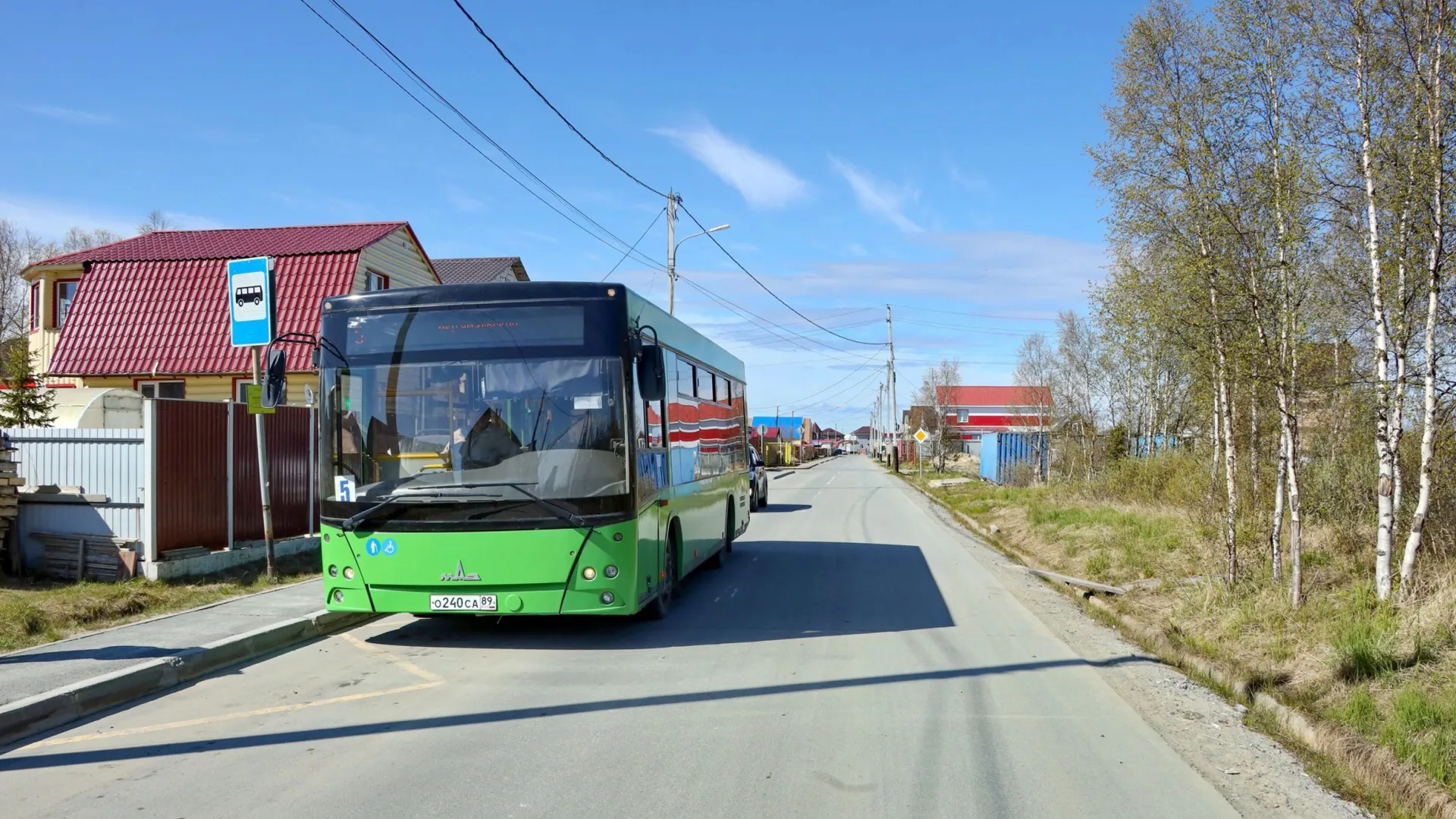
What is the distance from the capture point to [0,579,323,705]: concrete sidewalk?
695 cm

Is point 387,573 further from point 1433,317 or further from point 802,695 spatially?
point 1433,317

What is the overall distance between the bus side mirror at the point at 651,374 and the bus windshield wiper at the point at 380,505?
1.68m

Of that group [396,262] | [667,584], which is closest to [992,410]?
[396,262]

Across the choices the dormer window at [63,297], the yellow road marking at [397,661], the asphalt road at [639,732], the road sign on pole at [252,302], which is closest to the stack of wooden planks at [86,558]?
the road sign on pole at [252,302]

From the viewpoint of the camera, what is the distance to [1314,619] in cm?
843

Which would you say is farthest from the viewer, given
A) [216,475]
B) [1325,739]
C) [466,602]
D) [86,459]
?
[216,475]

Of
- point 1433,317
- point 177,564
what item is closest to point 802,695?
point 1433,317

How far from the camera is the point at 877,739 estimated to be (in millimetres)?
5961

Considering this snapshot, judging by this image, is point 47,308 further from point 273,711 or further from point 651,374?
point 273,711

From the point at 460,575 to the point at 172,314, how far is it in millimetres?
18922

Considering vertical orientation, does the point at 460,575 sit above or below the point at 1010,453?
below

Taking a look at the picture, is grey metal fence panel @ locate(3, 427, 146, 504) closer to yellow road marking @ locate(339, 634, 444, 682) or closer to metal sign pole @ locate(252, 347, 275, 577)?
metal sign pole @ locate(252, 347, 275, 577)

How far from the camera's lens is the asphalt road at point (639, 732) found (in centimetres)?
490

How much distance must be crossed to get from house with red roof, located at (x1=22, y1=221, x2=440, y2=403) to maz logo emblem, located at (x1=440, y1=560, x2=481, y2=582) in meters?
→ 15.3
